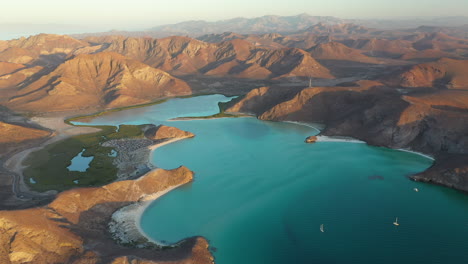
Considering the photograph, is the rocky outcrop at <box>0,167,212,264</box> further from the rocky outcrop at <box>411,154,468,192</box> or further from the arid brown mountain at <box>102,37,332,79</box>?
the arid brown mountain at <box>102,37,332,79</box>

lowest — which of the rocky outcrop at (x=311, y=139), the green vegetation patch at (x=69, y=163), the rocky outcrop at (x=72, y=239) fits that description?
the rocky outcrop at (x=311, y=139)

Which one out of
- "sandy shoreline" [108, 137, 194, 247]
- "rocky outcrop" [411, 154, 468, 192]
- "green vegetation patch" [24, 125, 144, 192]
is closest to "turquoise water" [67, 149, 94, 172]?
"green vegetation patch" [24, 125, 144, 192]

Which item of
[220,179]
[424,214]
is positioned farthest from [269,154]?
[424,214]

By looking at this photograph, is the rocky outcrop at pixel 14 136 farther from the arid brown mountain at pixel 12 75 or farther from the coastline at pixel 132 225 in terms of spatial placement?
the arid brown mountain at pixel 12 75

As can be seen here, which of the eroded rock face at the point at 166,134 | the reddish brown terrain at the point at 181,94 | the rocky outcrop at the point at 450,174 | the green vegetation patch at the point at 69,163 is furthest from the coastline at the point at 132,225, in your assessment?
the rocky outcrop at the point at 450,174

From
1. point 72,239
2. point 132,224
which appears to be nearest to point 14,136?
point 132,224

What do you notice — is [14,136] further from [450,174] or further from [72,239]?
[450,174]

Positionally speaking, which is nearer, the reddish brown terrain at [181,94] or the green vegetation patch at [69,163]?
the reddish brown terrain at [181,94]
